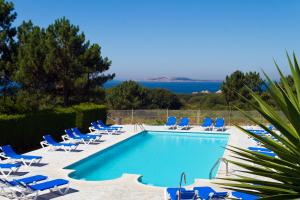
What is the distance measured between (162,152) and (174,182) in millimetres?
5243

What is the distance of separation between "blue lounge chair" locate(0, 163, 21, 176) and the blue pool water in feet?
5.38

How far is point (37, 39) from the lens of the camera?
24031 millimetres

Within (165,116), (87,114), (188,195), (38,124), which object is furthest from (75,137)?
(165,116)

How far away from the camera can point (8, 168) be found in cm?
1083

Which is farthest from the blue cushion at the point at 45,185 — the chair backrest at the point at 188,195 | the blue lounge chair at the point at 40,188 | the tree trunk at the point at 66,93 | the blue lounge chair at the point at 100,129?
the tree trunk at the point at 66,93

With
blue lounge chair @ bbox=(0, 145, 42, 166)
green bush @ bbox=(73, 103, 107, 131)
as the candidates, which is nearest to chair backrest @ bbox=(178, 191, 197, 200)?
blue lounge chair @ bbox=(0, 145, 42, 166)

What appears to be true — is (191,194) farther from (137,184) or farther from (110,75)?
(110,75)

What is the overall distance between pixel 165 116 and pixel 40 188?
1717cm

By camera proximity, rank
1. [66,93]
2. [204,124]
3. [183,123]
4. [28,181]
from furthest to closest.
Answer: [66,93]
[183,123]
[204,124]
[28,181]

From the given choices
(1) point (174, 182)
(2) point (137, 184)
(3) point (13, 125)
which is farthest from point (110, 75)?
(2) point (137, 184)

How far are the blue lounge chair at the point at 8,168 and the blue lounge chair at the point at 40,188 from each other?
2.21 m

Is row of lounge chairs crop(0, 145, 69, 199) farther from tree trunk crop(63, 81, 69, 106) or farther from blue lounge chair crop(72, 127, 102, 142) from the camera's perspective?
tree trunk crop(63, 81, 69, 106)

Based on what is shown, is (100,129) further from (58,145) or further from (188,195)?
(188,195)

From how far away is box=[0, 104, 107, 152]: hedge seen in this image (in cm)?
1395
